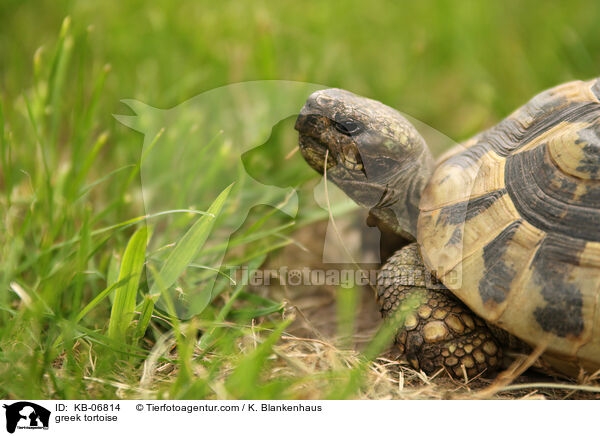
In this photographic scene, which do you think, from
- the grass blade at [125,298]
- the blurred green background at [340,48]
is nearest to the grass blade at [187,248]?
the grass blade at [125,298]

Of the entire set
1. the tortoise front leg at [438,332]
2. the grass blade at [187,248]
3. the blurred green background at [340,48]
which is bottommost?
the tortoise front leg at [438,332]

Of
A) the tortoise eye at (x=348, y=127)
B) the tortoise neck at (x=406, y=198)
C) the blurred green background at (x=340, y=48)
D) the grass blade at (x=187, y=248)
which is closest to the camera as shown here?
the grass blade at (x=187, y=248)

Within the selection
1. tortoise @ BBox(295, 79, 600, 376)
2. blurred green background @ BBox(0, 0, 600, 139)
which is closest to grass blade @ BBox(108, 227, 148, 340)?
tortoise @ BBox(295, 79, 600, 376)

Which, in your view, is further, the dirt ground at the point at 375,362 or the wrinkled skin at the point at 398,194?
the wrinkled skin at the point at 398,194

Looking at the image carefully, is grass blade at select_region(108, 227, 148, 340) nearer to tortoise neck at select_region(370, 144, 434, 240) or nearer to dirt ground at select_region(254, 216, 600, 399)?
dirt ground at select_region(254, 216, 600, 399)

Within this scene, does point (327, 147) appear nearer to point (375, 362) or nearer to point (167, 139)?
point (375, 362)

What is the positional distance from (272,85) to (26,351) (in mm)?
2026

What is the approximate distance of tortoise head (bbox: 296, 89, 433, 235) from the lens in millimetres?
2057

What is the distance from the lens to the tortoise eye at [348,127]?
2047 millimetres

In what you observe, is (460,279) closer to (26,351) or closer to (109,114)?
(26,351)

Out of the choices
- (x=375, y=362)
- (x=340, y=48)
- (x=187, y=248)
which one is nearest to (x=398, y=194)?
(x=375, y=362)
